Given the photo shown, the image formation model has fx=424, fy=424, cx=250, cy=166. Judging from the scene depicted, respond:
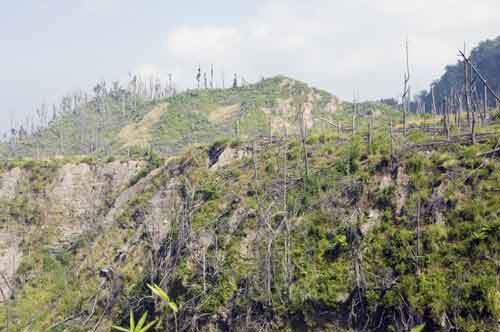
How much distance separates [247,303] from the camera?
21766mm

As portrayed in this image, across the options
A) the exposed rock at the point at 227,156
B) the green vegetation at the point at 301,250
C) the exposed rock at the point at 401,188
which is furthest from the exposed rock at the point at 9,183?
the exposed rock at the point at 401,188

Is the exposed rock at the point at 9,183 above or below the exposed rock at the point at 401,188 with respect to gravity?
below

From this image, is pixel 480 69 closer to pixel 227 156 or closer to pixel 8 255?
pixel 227 156

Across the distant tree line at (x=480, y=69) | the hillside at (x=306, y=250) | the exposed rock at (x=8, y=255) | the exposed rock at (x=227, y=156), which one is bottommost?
the exposed rock at (x=8, y=255)

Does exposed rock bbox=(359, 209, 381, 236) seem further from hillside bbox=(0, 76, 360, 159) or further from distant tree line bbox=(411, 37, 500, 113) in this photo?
distant tree line bbox=(411, 37, 500, 113)

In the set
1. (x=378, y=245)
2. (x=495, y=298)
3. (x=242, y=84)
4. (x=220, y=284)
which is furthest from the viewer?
(x=242, y=84)

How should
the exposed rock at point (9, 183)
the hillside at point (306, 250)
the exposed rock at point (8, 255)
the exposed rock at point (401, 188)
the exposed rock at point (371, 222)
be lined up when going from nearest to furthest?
the hillside at point (306, 250) → the exposed rock at point (371, 222) → the exposed rock at point (401, 188) → the exposed rock at point (8, 255) → the exposed rock at point (9, 183)

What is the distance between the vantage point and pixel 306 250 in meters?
22.7

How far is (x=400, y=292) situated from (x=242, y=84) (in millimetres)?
95035

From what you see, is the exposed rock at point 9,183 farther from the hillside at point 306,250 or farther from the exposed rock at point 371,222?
the exposed rock at point 371,222

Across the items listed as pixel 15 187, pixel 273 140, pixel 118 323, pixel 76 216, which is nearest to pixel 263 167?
pixel 273 140

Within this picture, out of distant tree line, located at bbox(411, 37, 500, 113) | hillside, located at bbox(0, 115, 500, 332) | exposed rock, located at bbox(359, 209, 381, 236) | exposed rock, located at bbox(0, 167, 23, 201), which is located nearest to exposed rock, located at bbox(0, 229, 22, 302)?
hillside, located at bbox(0, 115, 500, 332)

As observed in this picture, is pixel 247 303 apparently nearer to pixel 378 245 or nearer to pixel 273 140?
pixel 378 245

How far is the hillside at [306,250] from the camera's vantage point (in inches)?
731
